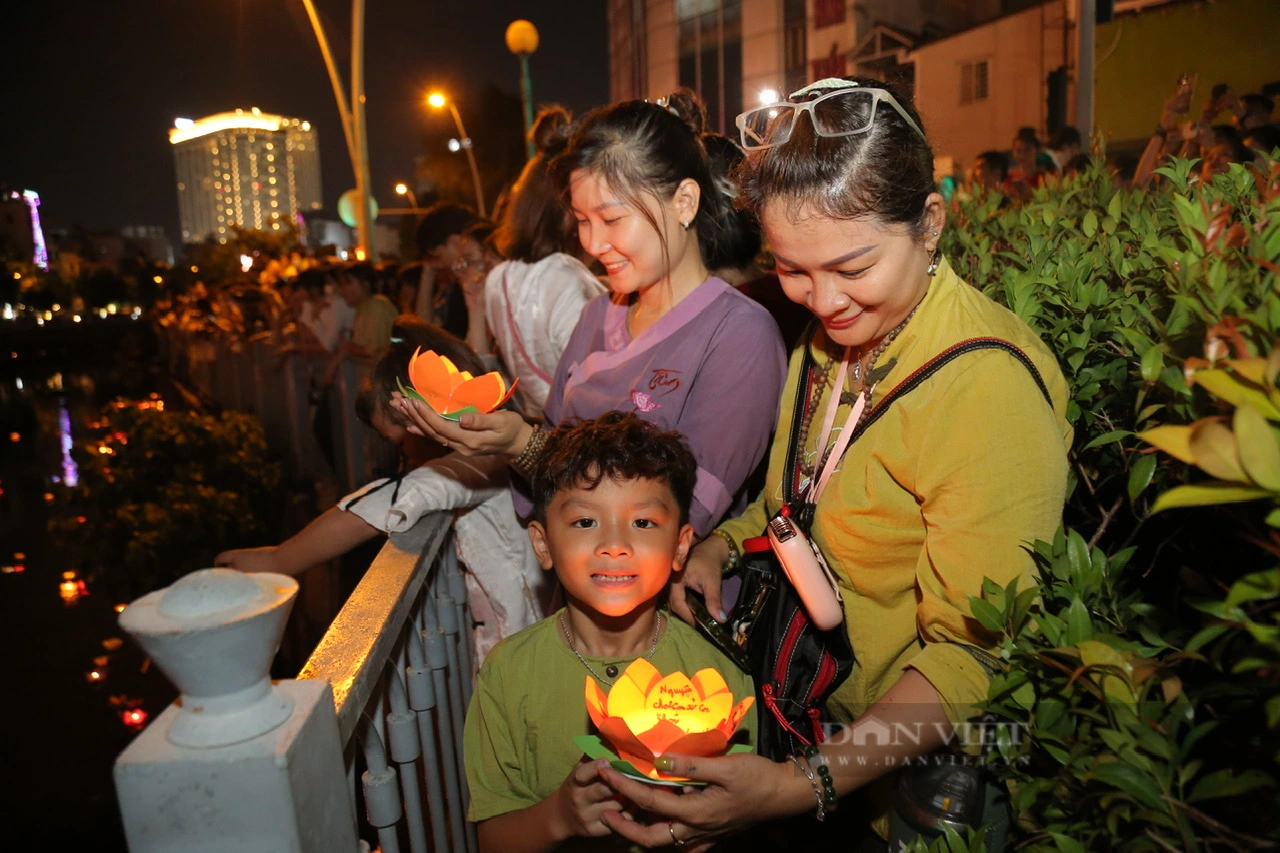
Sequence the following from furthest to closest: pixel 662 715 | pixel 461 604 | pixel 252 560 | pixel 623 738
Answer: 1. pixel 461 604
2. pixel 252 560
3. pixel 662 715
4. pixel 623 738

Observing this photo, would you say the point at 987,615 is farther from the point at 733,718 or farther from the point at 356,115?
the point at 356,115

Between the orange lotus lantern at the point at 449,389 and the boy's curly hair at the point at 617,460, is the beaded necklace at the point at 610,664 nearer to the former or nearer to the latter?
the boy's curly hair at the point at 617,460

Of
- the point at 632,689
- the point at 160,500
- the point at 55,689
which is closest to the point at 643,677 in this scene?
the point at 632,689

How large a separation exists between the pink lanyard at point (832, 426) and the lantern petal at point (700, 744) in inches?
21.8

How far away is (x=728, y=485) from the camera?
219 cm

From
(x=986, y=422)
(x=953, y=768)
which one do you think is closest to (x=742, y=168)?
(x=986, y=422)

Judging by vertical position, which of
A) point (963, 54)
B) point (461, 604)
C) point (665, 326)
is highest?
point (963, 54)

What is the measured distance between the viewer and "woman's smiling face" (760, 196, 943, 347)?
160 cm

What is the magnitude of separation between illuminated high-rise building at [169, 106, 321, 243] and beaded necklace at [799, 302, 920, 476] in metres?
110

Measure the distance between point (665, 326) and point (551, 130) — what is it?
50.2 inches

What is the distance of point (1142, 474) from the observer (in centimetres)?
124

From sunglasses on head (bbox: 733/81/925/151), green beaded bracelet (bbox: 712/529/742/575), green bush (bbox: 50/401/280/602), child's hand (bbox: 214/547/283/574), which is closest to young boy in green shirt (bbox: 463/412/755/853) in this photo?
green beaded bracelet (bbox: 712/529/742/575)

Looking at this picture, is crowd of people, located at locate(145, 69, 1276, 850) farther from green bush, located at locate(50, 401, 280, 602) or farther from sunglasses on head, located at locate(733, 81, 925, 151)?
green bush, located at locate(50, 401, 280, 602)

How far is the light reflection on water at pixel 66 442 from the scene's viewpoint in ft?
41.8
